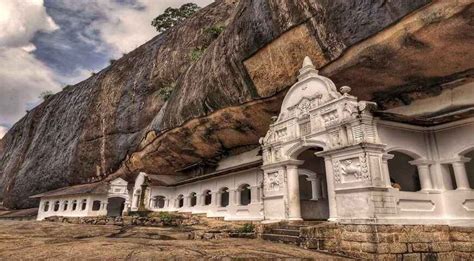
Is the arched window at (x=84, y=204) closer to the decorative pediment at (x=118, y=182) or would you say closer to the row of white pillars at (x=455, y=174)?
the decorative pediment at (x=118, y=182)

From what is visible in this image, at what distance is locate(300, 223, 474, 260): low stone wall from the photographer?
7.73 meters

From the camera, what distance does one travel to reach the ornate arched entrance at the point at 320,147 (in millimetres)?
8797

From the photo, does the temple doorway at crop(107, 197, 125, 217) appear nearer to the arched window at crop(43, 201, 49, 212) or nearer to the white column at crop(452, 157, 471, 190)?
the arched window at crop(43, 201, 49, 212)

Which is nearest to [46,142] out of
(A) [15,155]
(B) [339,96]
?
(A) [15,155]

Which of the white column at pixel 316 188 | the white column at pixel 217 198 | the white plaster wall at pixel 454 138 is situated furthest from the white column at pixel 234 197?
the white plaster wall at pixel 454 138

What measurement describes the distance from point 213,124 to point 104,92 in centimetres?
1957

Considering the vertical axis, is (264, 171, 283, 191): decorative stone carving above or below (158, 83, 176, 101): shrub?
below

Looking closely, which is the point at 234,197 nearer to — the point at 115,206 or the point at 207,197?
the point at 207,197

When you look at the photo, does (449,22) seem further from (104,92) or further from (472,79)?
(104,92)

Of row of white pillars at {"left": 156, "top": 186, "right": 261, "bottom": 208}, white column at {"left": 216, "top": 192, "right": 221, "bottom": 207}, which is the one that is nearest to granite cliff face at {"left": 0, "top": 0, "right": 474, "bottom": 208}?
row of white pillars at {"left": 156, "top": 186, "right": 261, "bottom": 208}

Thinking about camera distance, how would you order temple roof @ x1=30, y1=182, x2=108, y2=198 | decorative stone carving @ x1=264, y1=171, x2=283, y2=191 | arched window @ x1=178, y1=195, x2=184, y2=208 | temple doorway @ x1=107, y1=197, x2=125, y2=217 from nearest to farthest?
decorative stone carving @ x1=264, y1=171, x2=283, y2=191
arched window @ x1=178, y1=195, x2=184, y2=208
temple roof @ x1=30, y1=182, x2=108, y2=198
temple doorway @ x1=107, y1=197, x2=125, y2=217

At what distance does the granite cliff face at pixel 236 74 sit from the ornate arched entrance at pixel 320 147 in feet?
5.15

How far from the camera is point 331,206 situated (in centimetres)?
939

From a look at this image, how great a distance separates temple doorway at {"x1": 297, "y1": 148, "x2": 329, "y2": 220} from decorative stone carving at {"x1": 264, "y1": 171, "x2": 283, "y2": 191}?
4.80 feet
